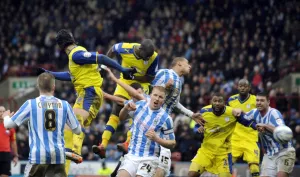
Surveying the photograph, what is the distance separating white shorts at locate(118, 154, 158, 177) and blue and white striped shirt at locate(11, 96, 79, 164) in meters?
1.35

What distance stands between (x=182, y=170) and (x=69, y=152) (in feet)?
27.6

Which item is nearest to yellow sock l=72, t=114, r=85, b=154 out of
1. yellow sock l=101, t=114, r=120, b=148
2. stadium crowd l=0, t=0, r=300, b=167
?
yellow sock l=101, t=114, r=120, b=148

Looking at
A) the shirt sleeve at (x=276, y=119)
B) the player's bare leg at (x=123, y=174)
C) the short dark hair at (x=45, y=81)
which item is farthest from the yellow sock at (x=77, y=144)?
the shirt sleeve at (x=276, y=119)

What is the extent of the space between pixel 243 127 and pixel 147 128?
4.61 metres

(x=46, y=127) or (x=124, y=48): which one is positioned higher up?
(x=124, y=48)

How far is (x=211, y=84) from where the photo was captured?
26.1m

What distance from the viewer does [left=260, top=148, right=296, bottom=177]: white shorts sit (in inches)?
555

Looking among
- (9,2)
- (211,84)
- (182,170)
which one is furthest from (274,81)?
(9,2)

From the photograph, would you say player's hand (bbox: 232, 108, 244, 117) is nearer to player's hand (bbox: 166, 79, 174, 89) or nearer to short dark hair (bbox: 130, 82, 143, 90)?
player's hand (bbox: 166, 79, 174, 89)

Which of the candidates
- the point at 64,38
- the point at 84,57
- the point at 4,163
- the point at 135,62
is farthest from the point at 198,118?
the point at 4,163

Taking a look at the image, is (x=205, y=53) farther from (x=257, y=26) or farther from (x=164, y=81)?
(x=164, y=81)

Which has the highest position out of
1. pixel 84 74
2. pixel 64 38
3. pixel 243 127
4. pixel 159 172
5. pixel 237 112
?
pixel 64 38

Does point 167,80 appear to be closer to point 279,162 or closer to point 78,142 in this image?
point 78,142

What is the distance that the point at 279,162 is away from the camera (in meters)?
14.2
